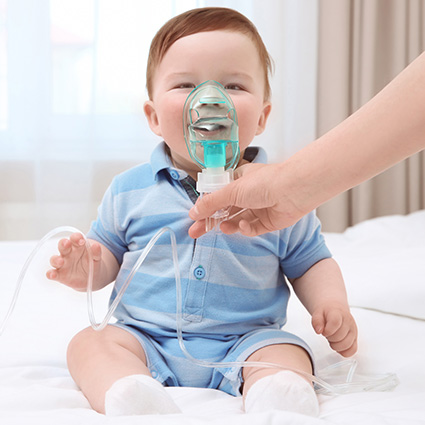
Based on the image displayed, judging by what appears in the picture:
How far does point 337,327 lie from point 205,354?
224 mm

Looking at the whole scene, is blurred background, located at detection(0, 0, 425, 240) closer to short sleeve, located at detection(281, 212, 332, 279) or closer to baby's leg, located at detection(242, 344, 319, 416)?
short sleeve, located at detection(281, 212, 332, 279)

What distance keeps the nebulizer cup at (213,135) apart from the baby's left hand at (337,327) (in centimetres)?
25

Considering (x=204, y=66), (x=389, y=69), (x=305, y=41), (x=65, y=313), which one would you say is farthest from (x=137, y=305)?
(x=389, y=69)

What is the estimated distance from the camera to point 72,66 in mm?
2564

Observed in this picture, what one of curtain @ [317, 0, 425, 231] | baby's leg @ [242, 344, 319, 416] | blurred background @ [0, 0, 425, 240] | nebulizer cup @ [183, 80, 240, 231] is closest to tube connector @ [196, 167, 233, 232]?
nebulizer cup @ [183, 80, 240, 231]

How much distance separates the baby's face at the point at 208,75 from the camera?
1012 mm

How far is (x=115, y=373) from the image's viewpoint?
0.83 m

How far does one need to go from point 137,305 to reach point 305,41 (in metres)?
2.01

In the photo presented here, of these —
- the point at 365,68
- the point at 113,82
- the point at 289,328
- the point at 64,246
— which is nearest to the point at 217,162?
the point at 64,246

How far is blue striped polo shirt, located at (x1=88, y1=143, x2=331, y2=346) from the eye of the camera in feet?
3.31

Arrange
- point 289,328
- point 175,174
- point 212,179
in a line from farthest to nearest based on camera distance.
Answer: point 289,328 < point 175,174 < point 212,179

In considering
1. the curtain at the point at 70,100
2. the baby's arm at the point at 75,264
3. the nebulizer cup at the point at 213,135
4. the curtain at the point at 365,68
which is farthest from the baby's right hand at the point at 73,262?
the curtain at the point at 365,68

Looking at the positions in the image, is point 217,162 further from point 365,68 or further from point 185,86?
point 365,68

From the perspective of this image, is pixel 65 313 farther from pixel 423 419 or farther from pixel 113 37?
pixel 113 37
